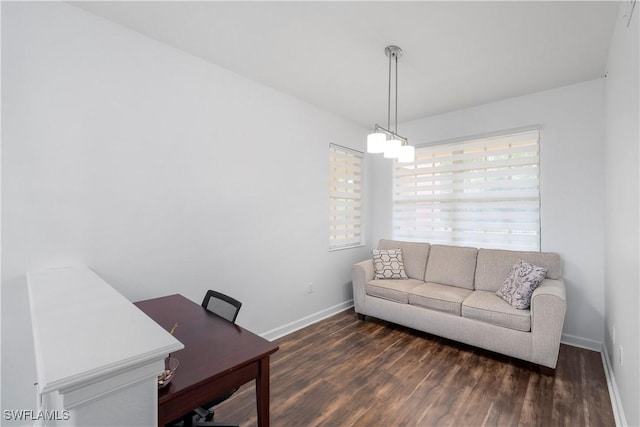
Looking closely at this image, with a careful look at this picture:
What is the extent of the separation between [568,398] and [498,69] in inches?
109

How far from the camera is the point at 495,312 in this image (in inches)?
105

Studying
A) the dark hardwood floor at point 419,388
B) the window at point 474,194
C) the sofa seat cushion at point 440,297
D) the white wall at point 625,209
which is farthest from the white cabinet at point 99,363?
the window at point 474,194

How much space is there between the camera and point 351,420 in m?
1.92

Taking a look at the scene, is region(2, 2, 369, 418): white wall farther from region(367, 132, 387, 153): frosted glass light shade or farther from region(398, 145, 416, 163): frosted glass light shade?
region(398, 145, 416, 163): frosted glass light shade

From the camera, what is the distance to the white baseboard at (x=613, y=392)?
6.04ft

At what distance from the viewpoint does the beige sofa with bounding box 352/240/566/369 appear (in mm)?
2438

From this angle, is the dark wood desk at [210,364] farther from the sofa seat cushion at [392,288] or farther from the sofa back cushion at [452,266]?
the sofa back cushion at [452,266]

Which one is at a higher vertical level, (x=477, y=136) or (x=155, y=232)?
(x=477, y=136)

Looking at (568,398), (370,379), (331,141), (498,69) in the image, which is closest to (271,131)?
(331,141)

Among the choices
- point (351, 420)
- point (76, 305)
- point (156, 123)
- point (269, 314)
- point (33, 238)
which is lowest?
point (351, 420)

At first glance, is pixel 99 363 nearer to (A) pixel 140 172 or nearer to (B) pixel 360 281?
(A) pixel 140 172

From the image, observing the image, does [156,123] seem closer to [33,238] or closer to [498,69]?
[33,238]

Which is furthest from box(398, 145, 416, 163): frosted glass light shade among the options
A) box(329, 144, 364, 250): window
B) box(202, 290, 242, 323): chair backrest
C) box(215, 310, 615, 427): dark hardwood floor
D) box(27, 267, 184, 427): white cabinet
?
box(27, 267, 184, 427): white cabinet

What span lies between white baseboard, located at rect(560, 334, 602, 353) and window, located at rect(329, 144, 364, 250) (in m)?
2.55
